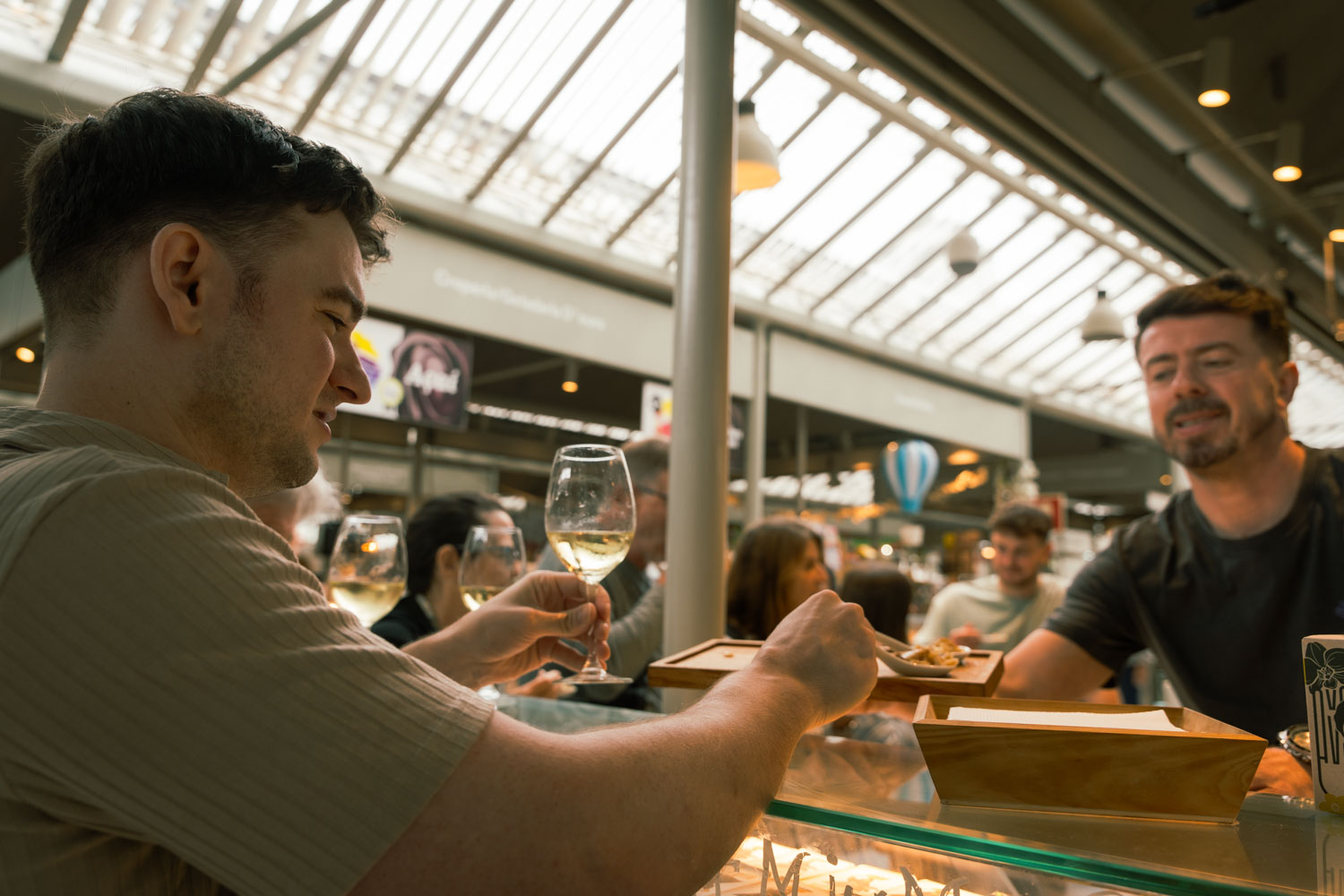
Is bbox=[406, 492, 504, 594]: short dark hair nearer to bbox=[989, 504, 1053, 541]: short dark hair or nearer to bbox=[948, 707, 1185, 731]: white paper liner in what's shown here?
bbox=[948, 707, 1185, 731]: white paper liner

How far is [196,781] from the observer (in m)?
0.61

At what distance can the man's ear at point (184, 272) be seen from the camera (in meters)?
0.86

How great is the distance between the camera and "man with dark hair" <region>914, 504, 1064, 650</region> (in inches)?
185

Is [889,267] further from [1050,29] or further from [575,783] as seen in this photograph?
[575,783]

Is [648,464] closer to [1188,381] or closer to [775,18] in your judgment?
[1188,381]

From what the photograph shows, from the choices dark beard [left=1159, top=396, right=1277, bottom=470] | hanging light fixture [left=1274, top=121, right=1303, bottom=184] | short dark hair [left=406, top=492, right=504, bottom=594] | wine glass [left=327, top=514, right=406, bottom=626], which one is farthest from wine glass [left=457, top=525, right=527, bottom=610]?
hanging light fixture [left=1274, top=121, right=1303, bottom=184]

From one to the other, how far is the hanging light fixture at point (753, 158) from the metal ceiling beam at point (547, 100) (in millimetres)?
2948

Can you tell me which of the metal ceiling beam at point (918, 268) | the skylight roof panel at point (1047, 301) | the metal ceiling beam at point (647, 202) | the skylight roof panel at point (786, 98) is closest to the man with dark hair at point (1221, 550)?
the skylight roof panel at point (786, 98)

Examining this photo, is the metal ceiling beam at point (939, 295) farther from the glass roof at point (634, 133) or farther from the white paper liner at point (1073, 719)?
the white paper liner at point (1073, 719)

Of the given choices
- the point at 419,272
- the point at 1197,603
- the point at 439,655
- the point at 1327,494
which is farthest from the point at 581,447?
the point at 419,272

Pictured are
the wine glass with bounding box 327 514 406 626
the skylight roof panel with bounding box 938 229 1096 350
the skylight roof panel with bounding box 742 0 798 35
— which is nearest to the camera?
the wine glass with bounding box 327 514 406 626

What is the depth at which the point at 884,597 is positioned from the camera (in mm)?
3869

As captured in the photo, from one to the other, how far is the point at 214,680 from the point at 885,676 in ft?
2.80

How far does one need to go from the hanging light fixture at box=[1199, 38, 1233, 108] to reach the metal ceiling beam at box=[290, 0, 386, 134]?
15.7ft
